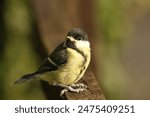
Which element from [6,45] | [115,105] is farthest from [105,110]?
[6,45]

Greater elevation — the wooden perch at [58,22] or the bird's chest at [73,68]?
the wooden perch at [58,22]

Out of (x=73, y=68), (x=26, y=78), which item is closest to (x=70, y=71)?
(x=73, y=68)

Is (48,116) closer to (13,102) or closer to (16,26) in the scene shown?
(13,102)

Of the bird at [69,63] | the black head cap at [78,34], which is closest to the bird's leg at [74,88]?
the bird at [69,63]

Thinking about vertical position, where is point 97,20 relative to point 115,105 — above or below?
above

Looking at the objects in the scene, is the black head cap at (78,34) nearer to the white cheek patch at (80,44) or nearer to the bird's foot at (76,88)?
the white cheek patch at (80,44)

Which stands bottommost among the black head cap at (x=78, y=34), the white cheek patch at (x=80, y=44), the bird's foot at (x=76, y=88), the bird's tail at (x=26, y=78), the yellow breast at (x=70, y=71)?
the bird's foot at (x=76, y=88)
